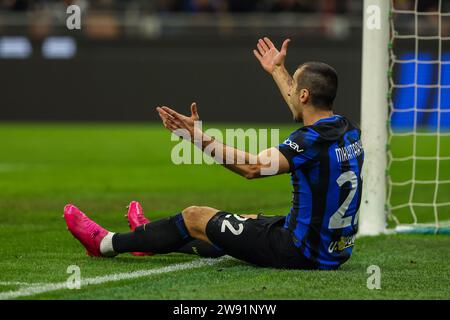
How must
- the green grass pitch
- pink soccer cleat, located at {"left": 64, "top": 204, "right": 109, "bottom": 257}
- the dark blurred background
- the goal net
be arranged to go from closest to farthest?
the green grass pitch < pink soccer cleat, located at {"left": 64, "top": 204, "right": 109, "bottom": 257} < the goal net < the dark blurred background

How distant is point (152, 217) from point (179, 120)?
3614mm

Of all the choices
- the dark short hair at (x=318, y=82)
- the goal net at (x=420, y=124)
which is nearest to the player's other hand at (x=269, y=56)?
the dark short hair at (x=318, y=82)

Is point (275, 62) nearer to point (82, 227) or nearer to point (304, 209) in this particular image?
point (304, 209)

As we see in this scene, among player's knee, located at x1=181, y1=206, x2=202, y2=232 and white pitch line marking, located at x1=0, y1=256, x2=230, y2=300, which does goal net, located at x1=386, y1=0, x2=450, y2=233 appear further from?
player's knee, located at x1=181, y1=206, x2=202, y2=232

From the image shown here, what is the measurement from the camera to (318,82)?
236 inches

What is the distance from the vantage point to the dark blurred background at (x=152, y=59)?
21562 mm

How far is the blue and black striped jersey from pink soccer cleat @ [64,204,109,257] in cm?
129

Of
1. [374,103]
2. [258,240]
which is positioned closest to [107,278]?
[258,240]

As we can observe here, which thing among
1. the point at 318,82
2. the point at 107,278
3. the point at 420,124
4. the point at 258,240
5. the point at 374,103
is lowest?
the point at 420,124

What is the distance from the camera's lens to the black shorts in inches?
242

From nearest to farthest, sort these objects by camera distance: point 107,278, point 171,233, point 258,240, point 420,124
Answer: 1. point 107,278
2. point 258,240
3. point 171,233
4. point 420,124

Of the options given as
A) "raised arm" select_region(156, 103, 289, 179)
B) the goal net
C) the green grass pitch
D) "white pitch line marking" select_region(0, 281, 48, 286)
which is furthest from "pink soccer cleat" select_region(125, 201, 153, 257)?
the goal net

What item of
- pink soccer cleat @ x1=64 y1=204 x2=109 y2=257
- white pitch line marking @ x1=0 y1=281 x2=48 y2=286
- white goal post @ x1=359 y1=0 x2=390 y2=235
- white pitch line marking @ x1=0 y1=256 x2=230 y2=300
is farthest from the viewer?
white goal post @ x1=359 y1=0 x2=390 y2=235

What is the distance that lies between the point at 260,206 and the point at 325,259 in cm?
397
